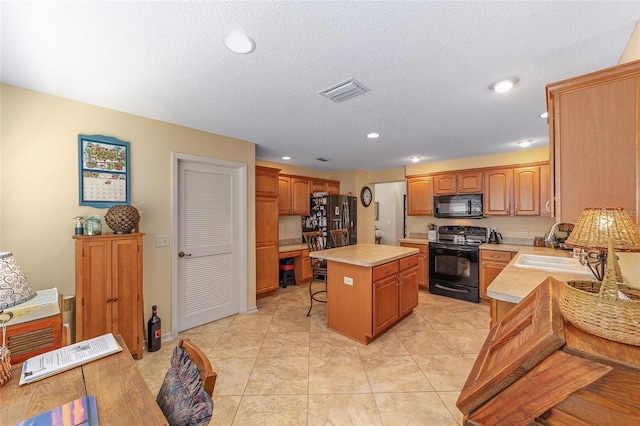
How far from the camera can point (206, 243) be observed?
3234 mm

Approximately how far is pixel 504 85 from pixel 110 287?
12.0 ft

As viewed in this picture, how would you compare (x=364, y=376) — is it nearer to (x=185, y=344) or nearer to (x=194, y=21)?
(x=185, y=344)

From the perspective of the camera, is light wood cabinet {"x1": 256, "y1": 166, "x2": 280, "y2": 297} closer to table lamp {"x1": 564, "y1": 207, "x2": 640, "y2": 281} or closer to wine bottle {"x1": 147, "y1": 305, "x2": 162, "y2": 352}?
wine bottle {"x1": 147, "y1": 305, "x2": 162, "y2": 352}

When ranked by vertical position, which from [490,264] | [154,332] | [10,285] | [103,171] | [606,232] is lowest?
[154,332]

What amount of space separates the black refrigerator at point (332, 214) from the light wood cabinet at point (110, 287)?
3.24 meters

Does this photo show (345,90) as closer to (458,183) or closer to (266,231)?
(266,231)

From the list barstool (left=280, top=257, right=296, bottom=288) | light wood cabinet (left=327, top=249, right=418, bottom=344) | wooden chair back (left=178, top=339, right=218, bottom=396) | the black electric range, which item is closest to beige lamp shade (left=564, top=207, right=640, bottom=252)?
wooden chair back (left=178, top=339, right=218, bottom=396)

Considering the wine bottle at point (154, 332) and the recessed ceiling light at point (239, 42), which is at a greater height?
the recessed ceiling light at point (239, 42)

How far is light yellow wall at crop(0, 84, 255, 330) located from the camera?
79.2 inches

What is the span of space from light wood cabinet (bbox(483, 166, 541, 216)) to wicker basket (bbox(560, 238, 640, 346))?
12.0 feet

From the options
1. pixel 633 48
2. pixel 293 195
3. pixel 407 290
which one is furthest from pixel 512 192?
pixel 293 195

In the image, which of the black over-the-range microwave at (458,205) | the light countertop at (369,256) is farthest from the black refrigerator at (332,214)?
the light countertop at (369,256)

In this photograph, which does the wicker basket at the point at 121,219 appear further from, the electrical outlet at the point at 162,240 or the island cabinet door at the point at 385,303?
the island cabinet door at the point at 385,303

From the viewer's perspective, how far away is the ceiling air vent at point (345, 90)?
1955 millimetres
